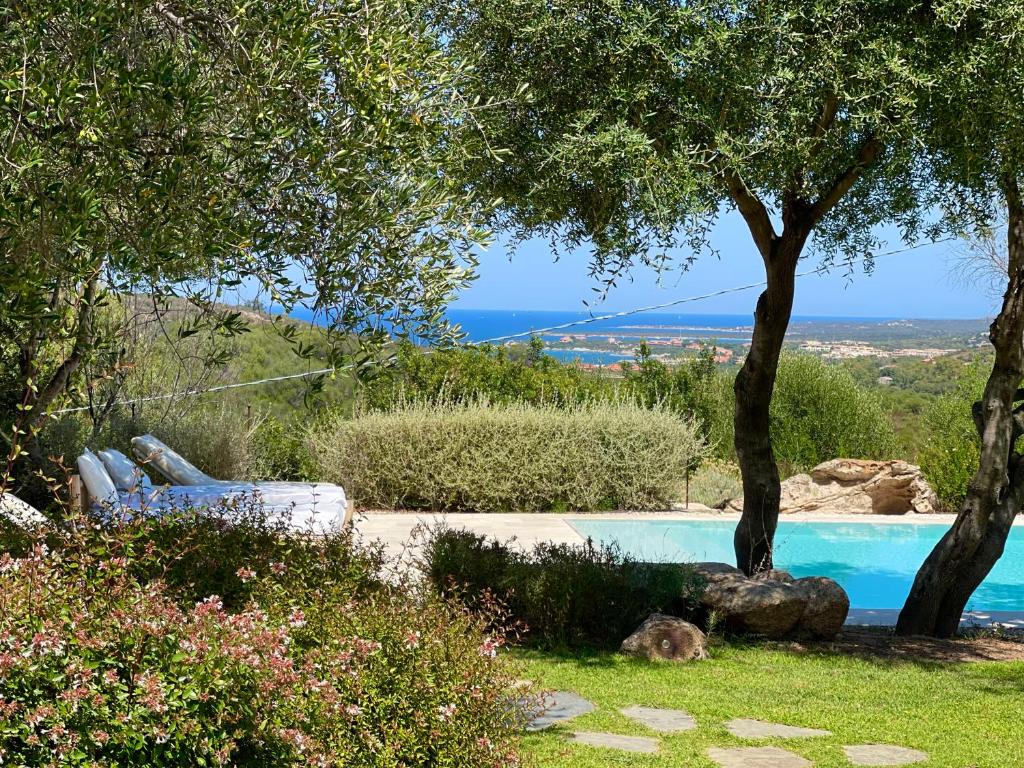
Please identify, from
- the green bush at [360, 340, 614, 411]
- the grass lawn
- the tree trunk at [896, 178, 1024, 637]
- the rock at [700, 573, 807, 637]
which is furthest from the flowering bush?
the green bush at [360, 340, 614, 411]

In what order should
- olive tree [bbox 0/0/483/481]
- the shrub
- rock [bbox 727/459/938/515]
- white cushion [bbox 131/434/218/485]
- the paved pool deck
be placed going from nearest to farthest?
olive tree [bbox 0/0/483/481]
the paved pool deck
white cushion [bbox 131/434/218/485]
rock [bbox 727/459/938/515]
the shrub

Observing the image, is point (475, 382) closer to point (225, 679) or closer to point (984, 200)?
point (984, 200)

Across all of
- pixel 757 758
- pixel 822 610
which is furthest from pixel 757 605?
pixel 757 758

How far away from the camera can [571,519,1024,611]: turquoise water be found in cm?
1112

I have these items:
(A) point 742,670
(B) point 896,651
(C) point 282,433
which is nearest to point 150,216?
(A) point 742,670

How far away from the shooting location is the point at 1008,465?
7711 millimetres

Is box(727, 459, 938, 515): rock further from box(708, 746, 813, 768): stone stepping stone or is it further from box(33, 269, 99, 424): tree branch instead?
box(708, 746, 813, 768): stone stepping stone

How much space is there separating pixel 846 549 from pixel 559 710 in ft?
26.3

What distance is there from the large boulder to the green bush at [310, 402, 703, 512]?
6.17 metres

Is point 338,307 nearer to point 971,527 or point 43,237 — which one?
point 43,237

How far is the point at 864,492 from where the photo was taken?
46.9 feet

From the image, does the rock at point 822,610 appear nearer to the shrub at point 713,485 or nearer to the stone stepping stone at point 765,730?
the stone stepping stone at point 765,730

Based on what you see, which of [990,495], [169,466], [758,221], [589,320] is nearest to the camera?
[990,495]

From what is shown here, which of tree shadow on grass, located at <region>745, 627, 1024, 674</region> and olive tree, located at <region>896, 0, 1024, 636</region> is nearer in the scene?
olive tree, located at <region>896, 0, 1024, 636</region>
